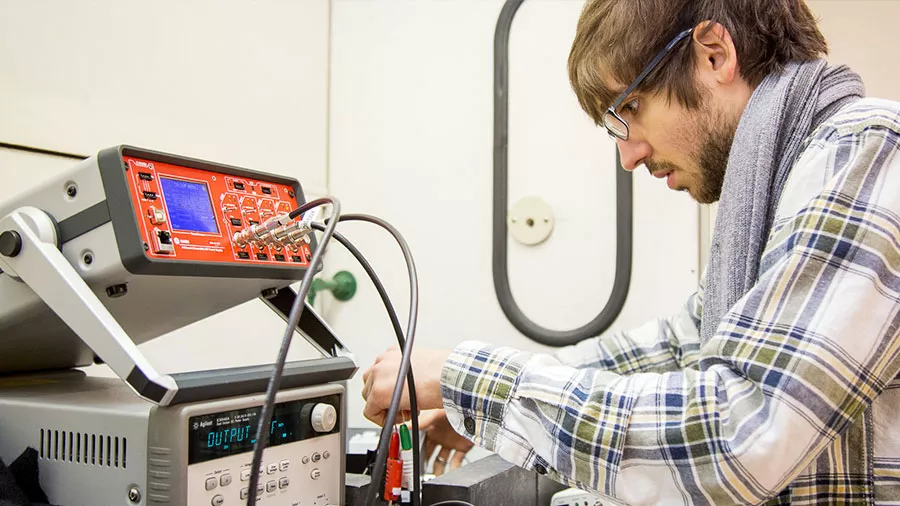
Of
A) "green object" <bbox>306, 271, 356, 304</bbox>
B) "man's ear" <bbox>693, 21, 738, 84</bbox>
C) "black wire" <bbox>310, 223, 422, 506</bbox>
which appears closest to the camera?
"black wire" <bbox>310, 223, 422, 506</bbox>

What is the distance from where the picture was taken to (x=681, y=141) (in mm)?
988

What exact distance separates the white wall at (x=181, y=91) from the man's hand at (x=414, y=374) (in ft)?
1.75

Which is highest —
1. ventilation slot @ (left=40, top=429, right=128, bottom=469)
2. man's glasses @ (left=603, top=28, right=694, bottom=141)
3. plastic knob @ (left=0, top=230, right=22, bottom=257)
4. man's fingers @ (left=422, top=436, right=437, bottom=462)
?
man's glasses @ (left=603, top=28, right=694, bottom=141)

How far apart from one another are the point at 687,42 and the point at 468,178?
2.45 feet

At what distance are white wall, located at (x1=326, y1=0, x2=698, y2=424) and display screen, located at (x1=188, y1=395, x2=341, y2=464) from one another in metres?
0.89

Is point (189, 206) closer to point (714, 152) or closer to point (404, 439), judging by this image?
point (404, 439)

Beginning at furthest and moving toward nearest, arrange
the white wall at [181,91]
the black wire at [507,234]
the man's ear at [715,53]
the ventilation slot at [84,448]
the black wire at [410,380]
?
the black wire at [507,234], the white wall at [181,91], the man's ear at [715,53], the black wire at [410,380], the ventilation slot at [84,448]

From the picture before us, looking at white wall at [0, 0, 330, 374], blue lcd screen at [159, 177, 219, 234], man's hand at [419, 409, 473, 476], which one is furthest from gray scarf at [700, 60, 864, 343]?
white wall at [0, 0, 330, 374]

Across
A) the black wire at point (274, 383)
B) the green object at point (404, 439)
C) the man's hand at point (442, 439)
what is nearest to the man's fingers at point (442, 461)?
the man's hand at point (442, 439)

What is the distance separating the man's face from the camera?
0.96 m

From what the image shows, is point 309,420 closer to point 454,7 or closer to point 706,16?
point 706,16

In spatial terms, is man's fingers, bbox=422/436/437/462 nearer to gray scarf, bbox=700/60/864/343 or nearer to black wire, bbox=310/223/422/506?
black wire, bbox=310/223/422/506

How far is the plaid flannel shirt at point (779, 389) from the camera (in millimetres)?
663

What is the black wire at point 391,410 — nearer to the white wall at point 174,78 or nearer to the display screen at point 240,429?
the display screen at point 240,429
